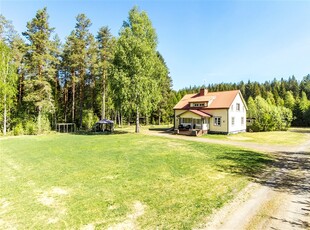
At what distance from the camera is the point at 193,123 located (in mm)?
28922

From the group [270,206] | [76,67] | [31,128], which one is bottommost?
[270,206]

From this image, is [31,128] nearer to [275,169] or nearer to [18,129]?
[18,129]

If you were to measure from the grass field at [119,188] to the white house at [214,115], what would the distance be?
14787 mm

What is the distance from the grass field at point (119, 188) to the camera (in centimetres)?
540

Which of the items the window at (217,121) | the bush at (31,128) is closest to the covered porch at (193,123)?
the window at (217,121)

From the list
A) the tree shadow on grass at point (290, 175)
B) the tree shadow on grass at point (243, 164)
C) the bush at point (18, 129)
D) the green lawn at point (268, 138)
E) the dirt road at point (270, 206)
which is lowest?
the dirt road at point (270, 206)

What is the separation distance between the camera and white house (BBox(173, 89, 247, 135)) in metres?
27.2

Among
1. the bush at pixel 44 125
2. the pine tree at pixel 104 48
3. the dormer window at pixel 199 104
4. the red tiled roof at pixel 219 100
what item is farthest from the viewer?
the pine tree at pixel 104 48

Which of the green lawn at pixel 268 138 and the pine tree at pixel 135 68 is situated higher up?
the pine tree at pixel 135 68

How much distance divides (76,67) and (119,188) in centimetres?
2940

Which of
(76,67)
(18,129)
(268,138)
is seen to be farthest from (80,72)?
(268,138)

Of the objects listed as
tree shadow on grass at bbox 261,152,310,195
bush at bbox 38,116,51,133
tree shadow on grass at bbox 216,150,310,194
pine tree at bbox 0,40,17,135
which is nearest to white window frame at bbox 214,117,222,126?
tree shadow on grass at bbox 216,150,310,194

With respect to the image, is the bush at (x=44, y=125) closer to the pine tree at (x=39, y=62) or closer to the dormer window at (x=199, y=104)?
the pine tree at (x=39, y=62)

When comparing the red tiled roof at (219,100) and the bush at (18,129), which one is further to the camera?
the red tiled roof at (219,100)
